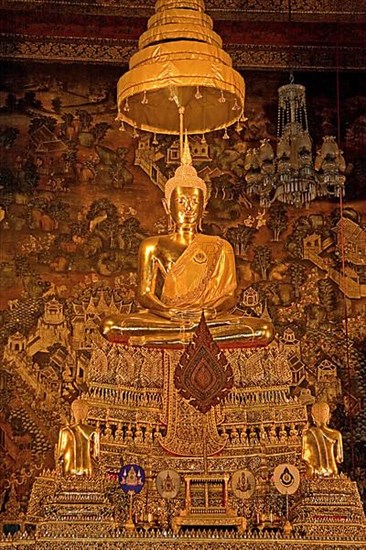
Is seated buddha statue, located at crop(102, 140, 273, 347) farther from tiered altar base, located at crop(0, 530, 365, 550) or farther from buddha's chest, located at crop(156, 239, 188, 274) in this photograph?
tiered altar base, located at crop(0, 530, 365, 550)

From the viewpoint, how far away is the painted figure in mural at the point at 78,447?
5.85 m

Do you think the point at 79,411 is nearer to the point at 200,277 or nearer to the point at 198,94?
the point at 200,277

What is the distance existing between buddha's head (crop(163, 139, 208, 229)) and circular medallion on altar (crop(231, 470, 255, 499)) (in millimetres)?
2035

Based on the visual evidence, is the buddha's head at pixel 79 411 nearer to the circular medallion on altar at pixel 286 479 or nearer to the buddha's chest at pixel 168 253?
the circular medallion on altar at pixel 286 479

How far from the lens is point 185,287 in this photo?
730 cm

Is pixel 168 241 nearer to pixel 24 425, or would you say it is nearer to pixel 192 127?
pixel 192 127

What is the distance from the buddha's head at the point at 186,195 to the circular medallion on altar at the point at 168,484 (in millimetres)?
2059

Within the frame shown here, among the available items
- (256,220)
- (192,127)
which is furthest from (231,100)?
(256,220)

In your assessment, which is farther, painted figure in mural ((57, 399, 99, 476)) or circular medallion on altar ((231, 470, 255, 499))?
circular medallion on altar ((231, 470, 255, 499))

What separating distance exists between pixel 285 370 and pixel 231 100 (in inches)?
73.9

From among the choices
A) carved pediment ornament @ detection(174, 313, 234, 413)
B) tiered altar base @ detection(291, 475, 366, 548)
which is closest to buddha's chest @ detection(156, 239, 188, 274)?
carved pediment ornament @ detection(174, 313, 234, 413)

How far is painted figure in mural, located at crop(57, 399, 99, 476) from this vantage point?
5.85 meters

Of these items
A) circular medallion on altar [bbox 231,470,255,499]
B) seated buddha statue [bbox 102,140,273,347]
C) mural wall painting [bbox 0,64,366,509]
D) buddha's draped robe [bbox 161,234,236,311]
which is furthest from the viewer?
mural wall painting [bbox 0,64,366,509]

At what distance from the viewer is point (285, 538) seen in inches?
219
